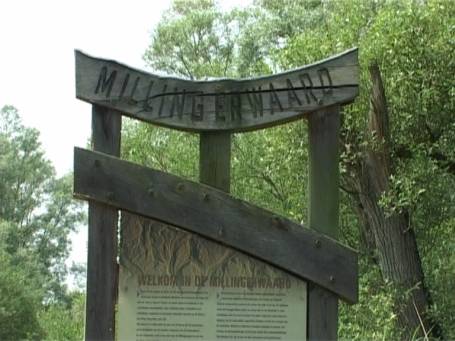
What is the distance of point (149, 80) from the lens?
15.9 feet

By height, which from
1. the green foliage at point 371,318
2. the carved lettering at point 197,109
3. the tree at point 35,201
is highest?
the tree at point 35,201

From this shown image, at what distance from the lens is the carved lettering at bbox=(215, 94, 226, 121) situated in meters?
4.88

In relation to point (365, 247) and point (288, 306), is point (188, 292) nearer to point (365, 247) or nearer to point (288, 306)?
point (288, 306)

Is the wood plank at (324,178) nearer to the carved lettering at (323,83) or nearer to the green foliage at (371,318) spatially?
the carved lettering at (323,83)

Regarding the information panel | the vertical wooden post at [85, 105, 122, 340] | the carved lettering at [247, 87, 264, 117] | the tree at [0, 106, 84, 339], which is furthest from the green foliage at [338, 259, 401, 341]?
the tree at [0, 106, 84, 339]

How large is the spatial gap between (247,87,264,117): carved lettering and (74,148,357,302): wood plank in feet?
1.70

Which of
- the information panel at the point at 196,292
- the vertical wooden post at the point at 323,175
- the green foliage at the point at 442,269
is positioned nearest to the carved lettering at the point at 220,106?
the vertical wooden post at the point at 323,175

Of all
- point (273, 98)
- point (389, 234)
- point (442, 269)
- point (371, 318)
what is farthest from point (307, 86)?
point (442, 269)

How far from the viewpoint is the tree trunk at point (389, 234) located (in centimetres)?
959

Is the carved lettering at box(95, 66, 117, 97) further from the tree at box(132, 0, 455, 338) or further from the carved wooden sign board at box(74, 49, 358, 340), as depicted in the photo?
the tree at box(132, 0, 455, 338)

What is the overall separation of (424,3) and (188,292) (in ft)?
24.4

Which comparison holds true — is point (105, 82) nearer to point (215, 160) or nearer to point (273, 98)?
point (215, 160)

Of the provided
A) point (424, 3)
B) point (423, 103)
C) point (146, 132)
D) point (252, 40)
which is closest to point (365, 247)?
point (423, 103)

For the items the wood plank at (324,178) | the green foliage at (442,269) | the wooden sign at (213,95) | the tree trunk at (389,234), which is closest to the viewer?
the wooden sign at (213,95)
